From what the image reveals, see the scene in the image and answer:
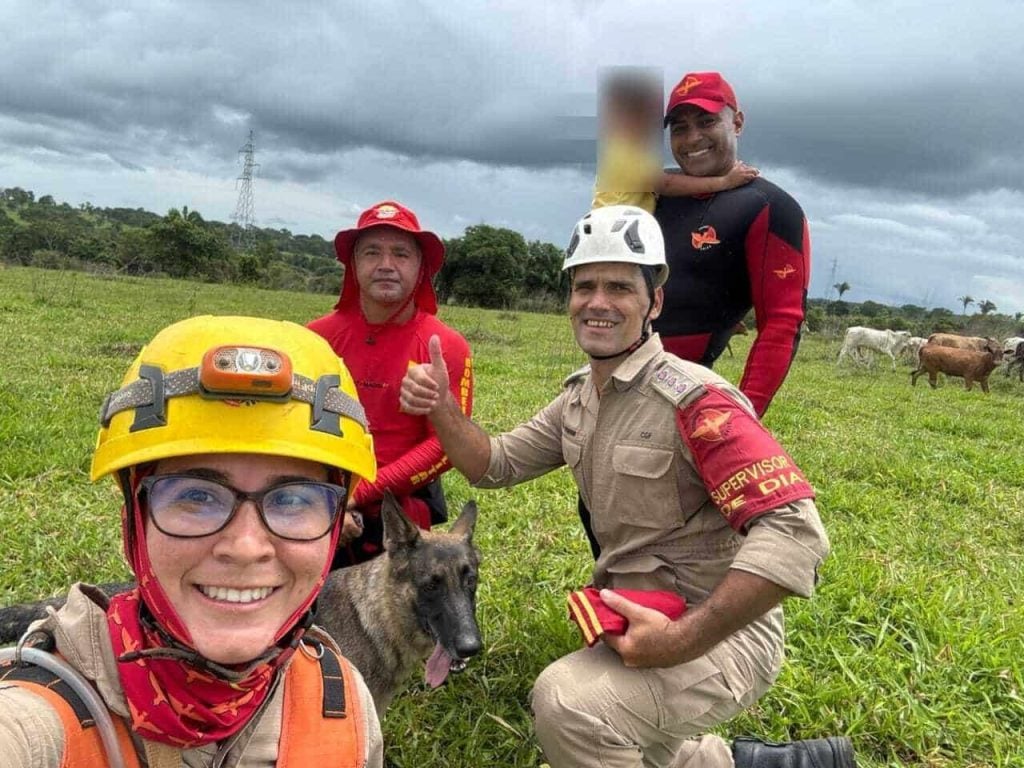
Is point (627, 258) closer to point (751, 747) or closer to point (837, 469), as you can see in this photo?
point (751, 747)

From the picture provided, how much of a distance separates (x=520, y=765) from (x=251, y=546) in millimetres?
2534

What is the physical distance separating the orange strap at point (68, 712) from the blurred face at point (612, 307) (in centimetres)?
212

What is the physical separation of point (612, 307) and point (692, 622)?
126 cm

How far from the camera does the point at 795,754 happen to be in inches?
123

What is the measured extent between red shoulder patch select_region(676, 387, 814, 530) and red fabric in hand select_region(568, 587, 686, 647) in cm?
38

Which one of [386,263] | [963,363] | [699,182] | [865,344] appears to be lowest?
[963,363]

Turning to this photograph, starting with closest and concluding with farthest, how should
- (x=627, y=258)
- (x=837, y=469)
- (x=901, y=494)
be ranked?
(x=627, y=258)
(x=901, y=494)
(x=837, y=469)

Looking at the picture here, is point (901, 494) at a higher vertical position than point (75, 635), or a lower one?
lower

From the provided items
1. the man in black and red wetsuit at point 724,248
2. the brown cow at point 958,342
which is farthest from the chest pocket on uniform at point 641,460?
the brown cow at point 958,342

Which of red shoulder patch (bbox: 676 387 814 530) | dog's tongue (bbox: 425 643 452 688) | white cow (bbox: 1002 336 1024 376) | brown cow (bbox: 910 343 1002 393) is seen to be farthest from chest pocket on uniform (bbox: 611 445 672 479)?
white cow (bbox: 1002 336 1024 376)

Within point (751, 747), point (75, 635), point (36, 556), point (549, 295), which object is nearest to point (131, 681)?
point (75, 635)

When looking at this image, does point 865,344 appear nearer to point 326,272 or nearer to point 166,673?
point 166,673

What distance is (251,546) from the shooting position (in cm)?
136

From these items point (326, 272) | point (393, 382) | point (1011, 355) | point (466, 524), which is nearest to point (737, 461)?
point (466, 524)
